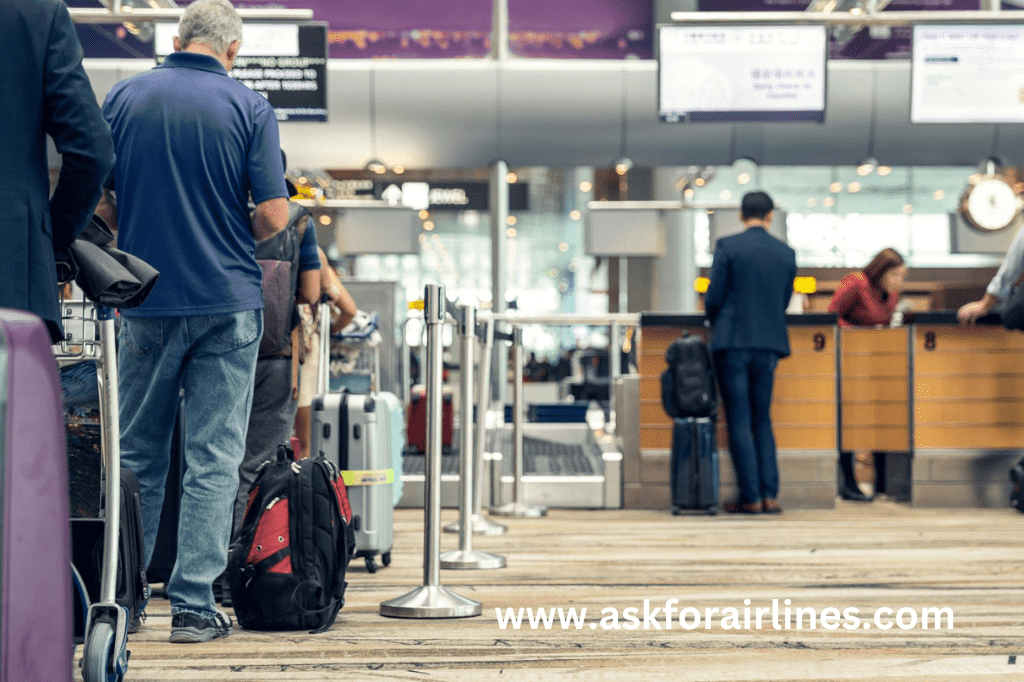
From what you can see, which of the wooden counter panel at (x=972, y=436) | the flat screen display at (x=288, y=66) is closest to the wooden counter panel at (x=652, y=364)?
the wooden counter panel at (x=972, y=436)

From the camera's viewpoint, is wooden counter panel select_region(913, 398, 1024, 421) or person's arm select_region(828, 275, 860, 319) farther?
person's arm select_region(828, 275, 860, 319)

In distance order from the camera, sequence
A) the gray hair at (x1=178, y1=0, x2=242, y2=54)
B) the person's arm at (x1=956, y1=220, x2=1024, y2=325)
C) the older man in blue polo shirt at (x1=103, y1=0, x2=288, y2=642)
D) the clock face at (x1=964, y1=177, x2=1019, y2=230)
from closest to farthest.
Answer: the older man in blue polo shirt at (x1=103, y1=0, x2=288, y2=642) < the gray hair at (x1=178, y1=0, x2=242, y2=54) < the person's arm at (x1=956, y1=220, x2=1024, y2=325) < the clock face at (x1=964, y1=177, x2=1019, y2=230)

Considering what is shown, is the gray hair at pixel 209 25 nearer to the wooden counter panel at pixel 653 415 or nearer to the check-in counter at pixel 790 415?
the check-in counter at pixel 790 415

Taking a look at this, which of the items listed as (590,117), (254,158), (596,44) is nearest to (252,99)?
(254,158)

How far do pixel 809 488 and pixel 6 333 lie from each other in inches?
249

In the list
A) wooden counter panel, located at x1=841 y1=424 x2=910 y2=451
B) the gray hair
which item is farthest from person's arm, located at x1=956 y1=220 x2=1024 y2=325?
the gray hair

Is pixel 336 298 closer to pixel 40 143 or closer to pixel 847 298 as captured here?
pixel 40 143

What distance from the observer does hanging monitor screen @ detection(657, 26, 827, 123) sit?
845cm

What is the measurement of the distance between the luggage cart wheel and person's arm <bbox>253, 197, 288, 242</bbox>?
1.22 m

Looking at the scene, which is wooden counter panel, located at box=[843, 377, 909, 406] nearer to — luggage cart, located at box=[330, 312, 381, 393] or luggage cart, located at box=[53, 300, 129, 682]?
luggage cart, located at box=[330, 312, 381, 393]

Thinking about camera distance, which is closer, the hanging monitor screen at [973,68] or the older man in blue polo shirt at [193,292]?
the older man in blue polo shirt at [193,292]

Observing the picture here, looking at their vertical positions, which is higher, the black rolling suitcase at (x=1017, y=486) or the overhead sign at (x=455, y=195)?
the overhead sign at (x=455, y=195)

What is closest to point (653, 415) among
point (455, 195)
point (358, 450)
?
point (358, 450)

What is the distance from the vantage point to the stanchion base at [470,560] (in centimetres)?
420
